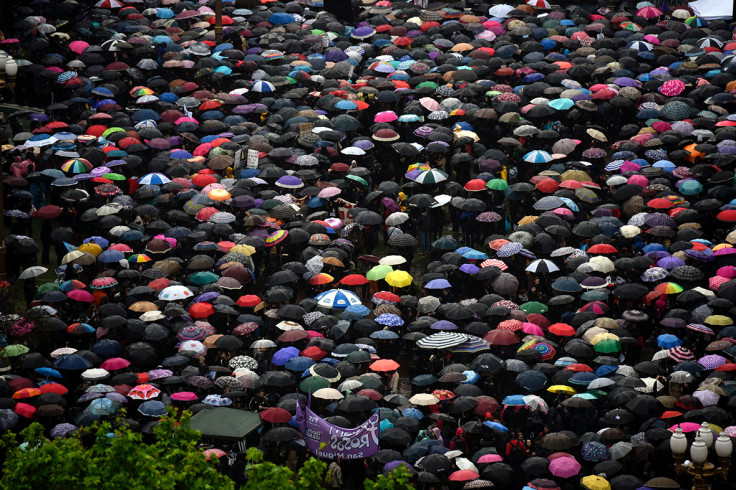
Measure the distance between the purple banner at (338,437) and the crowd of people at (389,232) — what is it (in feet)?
1.24

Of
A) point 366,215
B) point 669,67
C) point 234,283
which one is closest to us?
point 234,283

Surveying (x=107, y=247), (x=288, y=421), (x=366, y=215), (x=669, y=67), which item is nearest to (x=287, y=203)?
(x=366, y=215)

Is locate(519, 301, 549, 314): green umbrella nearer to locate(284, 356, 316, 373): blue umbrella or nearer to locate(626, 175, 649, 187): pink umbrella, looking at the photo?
locate(284, 356, 316, 373): blue umbrella

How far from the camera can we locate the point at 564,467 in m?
23.5

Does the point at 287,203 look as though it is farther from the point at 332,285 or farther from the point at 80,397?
the point at 80,397

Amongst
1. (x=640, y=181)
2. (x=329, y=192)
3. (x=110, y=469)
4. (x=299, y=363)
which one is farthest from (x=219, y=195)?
(x=110, y=469)

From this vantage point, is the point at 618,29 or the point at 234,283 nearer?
the point at 234,283

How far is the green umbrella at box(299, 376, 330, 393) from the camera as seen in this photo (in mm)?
26094

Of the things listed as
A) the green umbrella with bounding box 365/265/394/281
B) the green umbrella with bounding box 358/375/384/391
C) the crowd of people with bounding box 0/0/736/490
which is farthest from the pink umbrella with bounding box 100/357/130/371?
the green umbrella with bounding box 365/265/394/281

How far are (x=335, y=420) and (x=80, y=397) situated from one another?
17.5 feet

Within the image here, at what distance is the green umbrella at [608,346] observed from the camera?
89.7 feet

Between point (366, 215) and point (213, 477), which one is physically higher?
point (213, 477)

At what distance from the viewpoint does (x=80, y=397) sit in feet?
84.9

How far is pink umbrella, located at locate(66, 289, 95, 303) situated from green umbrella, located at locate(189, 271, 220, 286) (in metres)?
2.41
